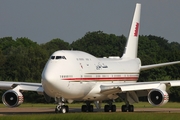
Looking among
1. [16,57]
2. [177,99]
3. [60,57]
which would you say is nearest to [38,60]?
[16,57]

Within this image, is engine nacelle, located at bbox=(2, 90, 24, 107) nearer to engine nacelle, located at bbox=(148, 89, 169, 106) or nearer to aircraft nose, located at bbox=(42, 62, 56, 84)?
aircraft nose, located at bbox=(42, 62, 56, 84)

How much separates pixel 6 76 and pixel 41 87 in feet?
154

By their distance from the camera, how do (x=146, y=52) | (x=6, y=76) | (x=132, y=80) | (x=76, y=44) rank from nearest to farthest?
1. (x=132, y=80)
2. (x=6, y=76)
3. (x=146, y=52)
4. (x=76, y=44)

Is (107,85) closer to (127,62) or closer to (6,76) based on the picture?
(127,62)

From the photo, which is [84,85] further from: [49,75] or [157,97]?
[157,97]

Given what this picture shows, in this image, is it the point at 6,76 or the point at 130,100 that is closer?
the point at 130,100

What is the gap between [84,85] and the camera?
4541 centimetres

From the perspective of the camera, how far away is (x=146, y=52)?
135m

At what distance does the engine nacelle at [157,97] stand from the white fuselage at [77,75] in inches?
161

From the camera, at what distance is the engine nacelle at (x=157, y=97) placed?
146ft

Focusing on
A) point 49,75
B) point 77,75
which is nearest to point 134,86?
point 77,75

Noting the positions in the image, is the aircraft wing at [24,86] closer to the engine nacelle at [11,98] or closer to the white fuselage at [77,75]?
the engine nacelle at [11,98]

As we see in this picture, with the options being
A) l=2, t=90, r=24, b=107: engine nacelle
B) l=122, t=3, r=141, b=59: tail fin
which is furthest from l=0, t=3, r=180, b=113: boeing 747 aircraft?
l=122, t=3, r=141, b=59: tail fin

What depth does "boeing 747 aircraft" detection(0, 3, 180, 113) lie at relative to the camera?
42969mm
